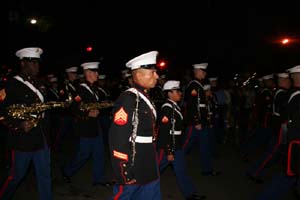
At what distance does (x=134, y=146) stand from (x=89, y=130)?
2973mm

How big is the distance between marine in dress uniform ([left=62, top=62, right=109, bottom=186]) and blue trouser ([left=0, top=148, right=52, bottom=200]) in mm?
1582

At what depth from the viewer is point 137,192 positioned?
361 centimetres

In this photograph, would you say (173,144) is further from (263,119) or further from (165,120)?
(263,119)

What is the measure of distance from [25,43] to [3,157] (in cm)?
1574

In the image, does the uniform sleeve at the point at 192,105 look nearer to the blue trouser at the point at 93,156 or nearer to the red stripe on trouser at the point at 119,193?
the blue trouser at the point at 93,156

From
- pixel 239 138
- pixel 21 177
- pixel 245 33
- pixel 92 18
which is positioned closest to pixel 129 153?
pixel 21 177

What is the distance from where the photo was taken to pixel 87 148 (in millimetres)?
6434

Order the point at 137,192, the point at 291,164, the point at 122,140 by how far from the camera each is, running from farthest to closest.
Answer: the point at 291,164, the point at 137,192, the point at 122,140

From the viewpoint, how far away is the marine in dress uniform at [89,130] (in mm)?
6375

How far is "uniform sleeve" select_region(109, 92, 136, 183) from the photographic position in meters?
3.41

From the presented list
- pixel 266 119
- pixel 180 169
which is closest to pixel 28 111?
pixel 180 169

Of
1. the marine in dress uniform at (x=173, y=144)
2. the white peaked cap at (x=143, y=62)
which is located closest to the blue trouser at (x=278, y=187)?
the marine in dress uniform at (x=173, y=144)

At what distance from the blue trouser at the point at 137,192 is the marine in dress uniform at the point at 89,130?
2880mm

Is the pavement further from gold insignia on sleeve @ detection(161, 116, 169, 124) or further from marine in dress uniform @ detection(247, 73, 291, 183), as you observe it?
gold insignia on sleeve @ detection(161, 116, 169, 124)
